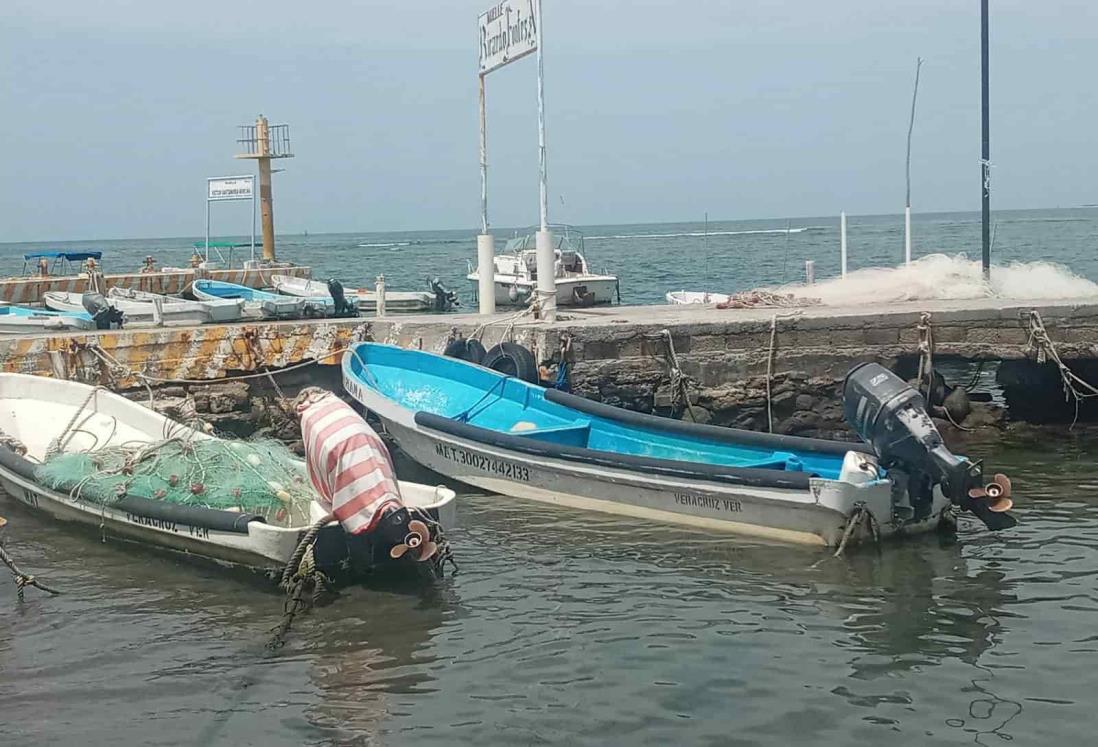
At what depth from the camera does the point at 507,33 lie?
1422 centimetres

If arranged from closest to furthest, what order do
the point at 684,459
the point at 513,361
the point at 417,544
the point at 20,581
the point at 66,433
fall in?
the point at 417,544 < the point at 20,581 < the point at 684,459 < the point at 66,433 < the point at 513,361

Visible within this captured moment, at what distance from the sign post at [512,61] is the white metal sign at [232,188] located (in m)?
19.5

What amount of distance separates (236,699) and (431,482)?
5491mm

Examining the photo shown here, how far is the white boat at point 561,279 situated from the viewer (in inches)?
1199

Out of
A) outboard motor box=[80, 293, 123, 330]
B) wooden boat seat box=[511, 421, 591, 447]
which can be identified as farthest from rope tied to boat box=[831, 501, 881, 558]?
outboard motor box=[80, 293, 123, 330]

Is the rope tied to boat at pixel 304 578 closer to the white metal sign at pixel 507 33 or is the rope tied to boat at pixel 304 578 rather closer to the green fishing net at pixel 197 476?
the green fishing net at pixel 197 476

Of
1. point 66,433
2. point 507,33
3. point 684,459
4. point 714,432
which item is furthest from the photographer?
point 507,33

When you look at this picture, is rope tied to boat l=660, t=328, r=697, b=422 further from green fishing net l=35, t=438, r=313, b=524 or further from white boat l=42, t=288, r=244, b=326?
white boat l=42, t=288, r=244, b=326

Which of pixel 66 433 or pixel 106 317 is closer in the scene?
pixel 66 433

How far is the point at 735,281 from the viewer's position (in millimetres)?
45031

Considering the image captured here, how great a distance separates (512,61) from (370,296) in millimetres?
15702

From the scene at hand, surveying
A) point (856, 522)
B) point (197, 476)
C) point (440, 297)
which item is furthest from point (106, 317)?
point (440, 297)

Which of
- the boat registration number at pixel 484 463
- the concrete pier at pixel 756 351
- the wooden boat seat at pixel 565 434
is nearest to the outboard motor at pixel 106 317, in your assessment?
the concrete pier at pixel 756 351

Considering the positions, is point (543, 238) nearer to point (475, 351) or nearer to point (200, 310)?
point (475, 351)
